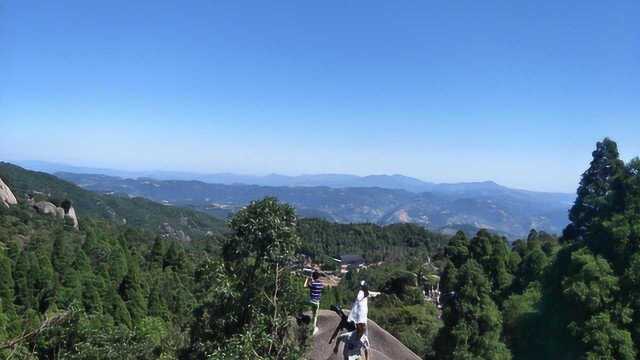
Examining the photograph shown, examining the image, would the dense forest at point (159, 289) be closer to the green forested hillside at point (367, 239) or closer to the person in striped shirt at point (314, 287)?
the person in striped shirt at point (314, 287)

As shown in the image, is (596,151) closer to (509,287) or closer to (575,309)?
(509,287)

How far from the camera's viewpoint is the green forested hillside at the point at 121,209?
5089 inches

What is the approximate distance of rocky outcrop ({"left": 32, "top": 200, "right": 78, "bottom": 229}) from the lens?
64.8 metres

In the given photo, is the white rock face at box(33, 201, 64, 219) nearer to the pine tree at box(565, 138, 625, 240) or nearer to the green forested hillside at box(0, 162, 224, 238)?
the green forested hillside at box(0, 162, 224, 238)

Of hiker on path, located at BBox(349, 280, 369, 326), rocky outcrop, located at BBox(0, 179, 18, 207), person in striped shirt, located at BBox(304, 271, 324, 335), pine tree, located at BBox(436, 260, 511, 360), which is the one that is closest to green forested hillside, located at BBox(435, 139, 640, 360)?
pine tree, located at BBox(436, 260, 511, 360)

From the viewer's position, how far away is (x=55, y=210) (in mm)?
67250

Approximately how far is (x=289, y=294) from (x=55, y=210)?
68072 mm

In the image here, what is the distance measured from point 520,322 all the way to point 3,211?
53.9 metres

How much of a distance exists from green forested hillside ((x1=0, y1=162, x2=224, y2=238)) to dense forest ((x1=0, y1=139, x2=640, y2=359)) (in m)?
80.5

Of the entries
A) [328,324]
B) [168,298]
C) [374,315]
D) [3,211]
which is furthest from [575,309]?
[3,211]

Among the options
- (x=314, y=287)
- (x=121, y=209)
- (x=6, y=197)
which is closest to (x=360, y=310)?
(x=314, y=287)

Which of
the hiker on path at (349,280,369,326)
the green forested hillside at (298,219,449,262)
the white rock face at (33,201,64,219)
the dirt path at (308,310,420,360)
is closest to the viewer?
the hiker on path at (349,280,369,326)

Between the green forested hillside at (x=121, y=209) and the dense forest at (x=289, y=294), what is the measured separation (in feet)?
264

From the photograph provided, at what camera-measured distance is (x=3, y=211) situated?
5472 cm
